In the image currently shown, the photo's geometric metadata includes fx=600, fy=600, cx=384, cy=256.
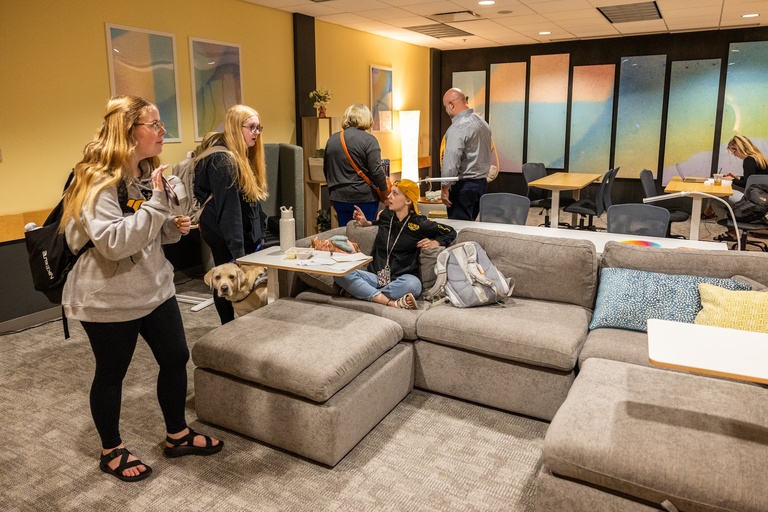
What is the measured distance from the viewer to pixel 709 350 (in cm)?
180

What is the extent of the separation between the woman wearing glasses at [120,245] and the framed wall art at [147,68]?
282 cm

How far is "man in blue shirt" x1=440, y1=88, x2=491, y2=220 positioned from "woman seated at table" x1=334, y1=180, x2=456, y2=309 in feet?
5.52

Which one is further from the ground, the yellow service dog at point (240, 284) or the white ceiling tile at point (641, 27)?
the white ceiling tile at point (641, 27)

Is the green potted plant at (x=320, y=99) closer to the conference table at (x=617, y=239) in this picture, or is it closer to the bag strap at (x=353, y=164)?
the bag strap at (x=353, y=164)

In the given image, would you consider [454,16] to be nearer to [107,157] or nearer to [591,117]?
[591,117]

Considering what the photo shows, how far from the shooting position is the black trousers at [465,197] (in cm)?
534

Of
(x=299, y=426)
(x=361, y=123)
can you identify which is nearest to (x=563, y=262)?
(x=299, y=426)

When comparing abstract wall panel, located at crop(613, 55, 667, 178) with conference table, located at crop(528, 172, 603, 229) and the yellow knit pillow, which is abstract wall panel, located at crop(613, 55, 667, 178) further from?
the yellow knit pillow

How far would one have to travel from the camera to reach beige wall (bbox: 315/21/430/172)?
714 cm

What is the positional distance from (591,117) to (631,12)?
2.48 meters


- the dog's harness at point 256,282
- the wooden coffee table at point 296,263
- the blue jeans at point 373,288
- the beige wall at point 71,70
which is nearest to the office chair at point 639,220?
the blue jeans at point 373,288

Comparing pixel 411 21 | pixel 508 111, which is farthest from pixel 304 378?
pixel 508 111

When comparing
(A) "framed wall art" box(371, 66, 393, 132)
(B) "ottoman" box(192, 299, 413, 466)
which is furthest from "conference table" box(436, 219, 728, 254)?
(A) "framed wall art" box(371, 66, 393, 132)

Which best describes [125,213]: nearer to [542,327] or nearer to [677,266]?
[542,327]
